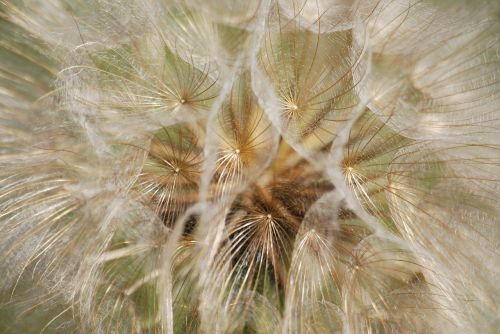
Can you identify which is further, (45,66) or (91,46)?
(45,66)

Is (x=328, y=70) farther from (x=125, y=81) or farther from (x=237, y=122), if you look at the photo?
(x=125, y=81)

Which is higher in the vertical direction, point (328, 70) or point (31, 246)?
point (328, 70)

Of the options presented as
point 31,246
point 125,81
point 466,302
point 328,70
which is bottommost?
point 31,246

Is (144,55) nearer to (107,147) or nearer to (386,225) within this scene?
(107,147)

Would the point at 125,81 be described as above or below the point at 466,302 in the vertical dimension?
above

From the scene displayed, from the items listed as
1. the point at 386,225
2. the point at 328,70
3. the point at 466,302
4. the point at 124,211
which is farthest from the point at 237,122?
the point at 466,302

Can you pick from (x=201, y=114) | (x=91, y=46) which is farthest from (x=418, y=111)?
(x=91, y=46)
